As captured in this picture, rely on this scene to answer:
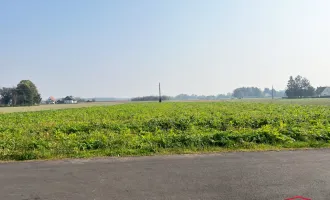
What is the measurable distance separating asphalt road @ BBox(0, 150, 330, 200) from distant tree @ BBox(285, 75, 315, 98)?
137 meters

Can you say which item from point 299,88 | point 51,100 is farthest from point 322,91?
point 51,100

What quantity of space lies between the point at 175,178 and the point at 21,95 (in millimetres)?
111803

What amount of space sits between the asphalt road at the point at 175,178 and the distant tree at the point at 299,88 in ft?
448

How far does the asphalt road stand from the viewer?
489 cm

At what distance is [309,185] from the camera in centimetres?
521

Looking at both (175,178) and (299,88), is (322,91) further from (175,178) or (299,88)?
(175,178)

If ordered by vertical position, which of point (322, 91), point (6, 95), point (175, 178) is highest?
point (6, 95)

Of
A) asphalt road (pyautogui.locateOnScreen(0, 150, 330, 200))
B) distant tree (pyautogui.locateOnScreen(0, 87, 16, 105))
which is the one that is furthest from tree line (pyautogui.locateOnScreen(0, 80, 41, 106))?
asphalt road (pyautogui.locateOnScreen(0, 150, 330, 200))

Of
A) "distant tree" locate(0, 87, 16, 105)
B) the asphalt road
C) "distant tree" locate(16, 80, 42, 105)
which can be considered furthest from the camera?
"distant tree" locate(0, 87, 16, 105)

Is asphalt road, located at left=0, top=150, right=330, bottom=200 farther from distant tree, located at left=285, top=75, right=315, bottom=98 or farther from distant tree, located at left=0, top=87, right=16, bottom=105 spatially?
distant tree, located at left=285, top=75, right=315, bottom=98

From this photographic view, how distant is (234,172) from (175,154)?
2.44 m

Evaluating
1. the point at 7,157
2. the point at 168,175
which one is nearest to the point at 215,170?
the point at 168,175

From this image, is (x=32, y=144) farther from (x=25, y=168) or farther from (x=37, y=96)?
(x=37, y=96)

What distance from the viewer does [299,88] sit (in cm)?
13238
